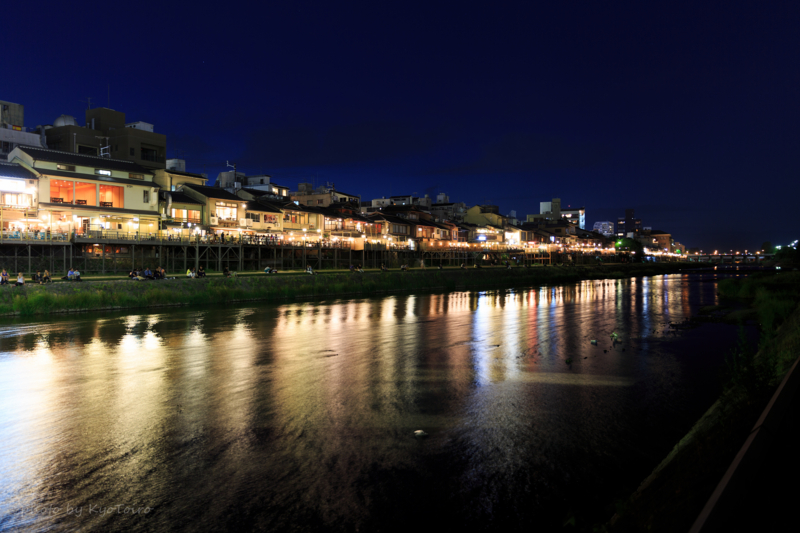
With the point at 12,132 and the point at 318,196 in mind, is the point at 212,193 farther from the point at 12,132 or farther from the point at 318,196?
the point at 318,196

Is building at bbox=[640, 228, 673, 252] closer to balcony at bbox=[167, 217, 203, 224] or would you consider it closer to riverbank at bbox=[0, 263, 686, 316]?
riverbank at bbox=[0, 263, 686, 316]

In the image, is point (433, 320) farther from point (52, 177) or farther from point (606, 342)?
point (52, 177)

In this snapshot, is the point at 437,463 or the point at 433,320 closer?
the point at 437,463

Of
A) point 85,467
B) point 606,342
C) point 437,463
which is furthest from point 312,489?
point 606,342

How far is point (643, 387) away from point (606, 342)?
762 cm

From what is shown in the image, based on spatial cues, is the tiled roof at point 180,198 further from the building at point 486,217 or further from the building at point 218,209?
the building at point 486,217

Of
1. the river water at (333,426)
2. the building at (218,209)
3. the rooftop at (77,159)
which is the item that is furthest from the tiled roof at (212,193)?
the river water at (333,426)

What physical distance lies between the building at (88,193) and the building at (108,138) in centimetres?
1072

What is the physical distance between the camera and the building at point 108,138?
56.2 m

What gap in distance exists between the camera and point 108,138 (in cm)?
5862

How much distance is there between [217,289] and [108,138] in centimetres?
3829

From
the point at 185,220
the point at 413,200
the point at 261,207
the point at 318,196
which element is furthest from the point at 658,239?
the point at 185,220

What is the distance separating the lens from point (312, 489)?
7.59 meters

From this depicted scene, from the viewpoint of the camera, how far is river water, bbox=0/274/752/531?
7.12 meters
